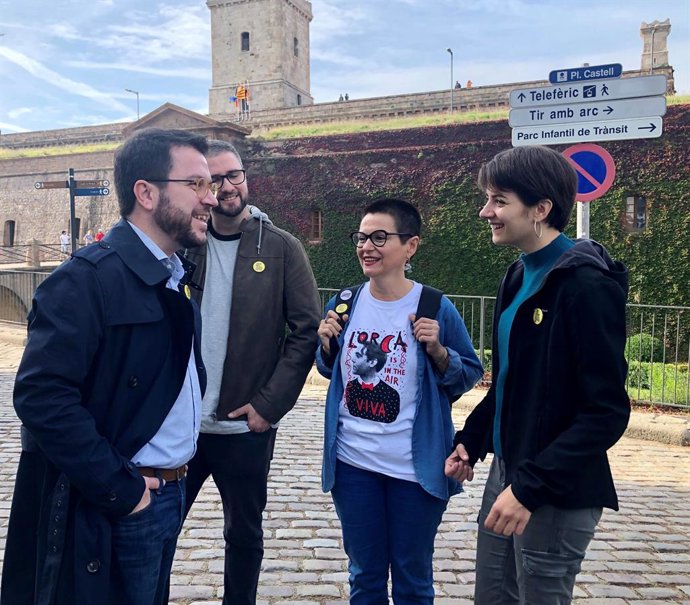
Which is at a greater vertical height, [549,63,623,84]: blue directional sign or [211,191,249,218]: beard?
[549,63,623,84]: blue directional sign

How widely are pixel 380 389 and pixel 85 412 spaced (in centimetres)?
127

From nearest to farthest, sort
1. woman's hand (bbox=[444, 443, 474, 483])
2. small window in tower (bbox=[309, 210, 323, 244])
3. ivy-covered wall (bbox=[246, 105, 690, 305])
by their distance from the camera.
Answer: woman's hand (bbox=[444, 443, 474, 483]) → ivy-covered wall (bbox=[246, 105, 690, 305]) → small window in tower (bbox=[309, 210, 323, 244])

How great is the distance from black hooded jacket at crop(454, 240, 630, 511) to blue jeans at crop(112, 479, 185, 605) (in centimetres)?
116

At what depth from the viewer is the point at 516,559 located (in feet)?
7.43

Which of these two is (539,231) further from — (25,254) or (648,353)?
(25,254)

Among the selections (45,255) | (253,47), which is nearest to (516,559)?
(45,255)

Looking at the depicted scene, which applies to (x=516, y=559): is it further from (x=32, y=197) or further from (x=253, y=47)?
(x=253, y=47)

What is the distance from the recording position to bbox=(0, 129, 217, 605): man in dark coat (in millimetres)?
1954

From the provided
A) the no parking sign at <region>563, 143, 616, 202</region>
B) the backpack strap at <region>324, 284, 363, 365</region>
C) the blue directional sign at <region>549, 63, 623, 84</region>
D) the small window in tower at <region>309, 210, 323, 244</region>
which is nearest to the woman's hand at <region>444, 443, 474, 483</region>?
the backpack strap at <region>324, 284, 363, 365</region>

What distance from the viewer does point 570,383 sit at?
2.16 meters

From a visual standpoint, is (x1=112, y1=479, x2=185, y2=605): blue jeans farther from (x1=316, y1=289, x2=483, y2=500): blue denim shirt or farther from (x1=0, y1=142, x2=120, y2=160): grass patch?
(x1=0, y1=142, x2=120, y2=160): grass patch

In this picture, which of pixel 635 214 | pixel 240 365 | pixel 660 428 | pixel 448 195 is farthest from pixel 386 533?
pixel 448 195

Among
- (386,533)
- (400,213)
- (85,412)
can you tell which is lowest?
(386,533)

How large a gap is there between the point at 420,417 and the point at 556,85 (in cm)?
491
